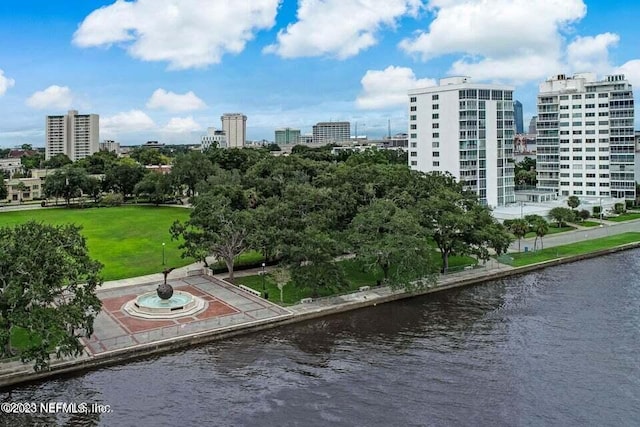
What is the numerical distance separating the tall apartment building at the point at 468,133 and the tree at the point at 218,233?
4465cm

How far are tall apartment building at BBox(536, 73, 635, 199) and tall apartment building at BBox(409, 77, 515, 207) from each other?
641 inches

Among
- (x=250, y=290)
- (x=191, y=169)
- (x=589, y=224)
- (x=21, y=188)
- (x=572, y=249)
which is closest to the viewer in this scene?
(x=250, y=290)

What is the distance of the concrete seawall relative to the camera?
29.5 m

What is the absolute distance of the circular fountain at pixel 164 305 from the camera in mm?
38500

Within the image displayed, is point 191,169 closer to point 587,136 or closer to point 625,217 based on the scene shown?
point 587,136

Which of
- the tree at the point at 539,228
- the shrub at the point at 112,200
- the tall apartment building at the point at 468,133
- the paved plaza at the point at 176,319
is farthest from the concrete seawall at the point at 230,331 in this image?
the shrub at the point at 112,200

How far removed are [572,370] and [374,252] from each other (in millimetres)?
16989

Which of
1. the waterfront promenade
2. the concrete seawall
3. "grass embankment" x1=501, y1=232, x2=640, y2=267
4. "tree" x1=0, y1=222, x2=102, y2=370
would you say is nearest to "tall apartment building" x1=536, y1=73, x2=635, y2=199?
"grass embankment" x1=501, y1=232, x2=640, y2=267

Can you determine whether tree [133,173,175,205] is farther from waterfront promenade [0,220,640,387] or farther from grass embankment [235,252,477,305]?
grass embankment [235,252,477,305]

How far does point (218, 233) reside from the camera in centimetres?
4634

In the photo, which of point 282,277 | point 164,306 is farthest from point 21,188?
point 282,277

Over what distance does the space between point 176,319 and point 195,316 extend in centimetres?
133

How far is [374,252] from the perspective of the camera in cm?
4319

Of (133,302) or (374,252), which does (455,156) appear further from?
(133,302)
